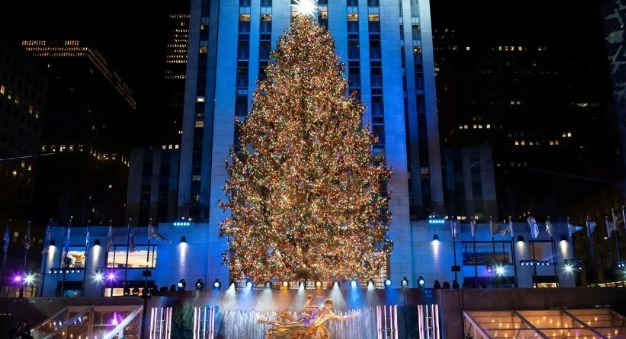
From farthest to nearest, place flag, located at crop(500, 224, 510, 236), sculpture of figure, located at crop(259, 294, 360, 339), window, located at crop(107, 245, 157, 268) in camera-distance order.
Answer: window, located at crop(107, 245, 157, 268) < flag, located at crop(500, 224, 510, 236) < sculpture of figure, located at crop(259, 294, 360, 339)

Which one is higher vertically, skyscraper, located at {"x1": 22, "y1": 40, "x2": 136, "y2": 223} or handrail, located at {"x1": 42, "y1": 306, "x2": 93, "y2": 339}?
skyscraper, located at {"x1": 22, "y1": 40, "x2": 136, "y2": 223}

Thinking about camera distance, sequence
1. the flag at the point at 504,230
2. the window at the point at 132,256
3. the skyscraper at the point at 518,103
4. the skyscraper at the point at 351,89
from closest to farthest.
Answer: the flag at the point at 504,230
the skyscraper at the point at 351,89
the window at the point at 132,256
the skyscraper at the point at 518,103

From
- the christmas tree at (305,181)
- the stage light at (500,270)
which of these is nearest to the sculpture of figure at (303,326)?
the christmas tree at (305,181)

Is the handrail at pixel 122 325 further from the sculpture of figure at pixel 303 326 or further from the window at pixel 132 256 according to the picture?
the window at pixel 132 256

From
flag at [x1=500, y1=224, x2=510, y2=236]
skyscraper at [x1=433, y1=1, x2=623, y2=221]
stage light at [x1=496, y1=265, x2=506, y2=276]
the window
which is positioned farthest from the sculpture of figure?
skyscraper at [x1=433, y1=1, x2=623, y2=221]

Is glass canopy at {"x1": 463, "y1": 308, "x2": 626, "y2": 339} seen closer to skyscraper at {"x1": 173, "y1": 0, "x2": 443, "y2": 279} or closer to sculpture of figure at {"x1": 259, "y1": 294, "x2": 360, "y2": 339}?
sculpture of figure at {"x1": 259, "y1": 294, "x2": 360, "y2": 339}

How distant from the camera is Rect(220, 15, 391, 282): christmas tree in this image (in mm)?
27359

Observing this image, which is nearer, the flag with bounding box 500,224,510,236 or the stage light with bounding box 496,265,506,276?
the flag with bounding box 500,224,510,236

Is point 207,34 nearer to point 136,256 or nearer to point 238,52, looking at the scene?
point 238,52

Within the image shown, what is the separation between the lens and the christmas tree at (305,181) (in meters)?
27.4

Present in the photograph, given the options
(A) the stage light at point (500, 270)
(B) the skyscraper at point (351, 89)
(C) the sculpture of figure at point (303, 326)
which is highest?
(B) the skyscraper at point (351, 89)

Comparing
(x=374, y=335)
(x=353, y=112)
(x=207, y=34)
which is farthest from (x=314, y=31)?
(x=207, y=34)

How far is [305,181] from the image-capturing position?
27.4 metres

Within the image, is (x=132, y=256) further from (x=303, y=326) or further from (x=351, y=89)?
(x=303, y=326)
